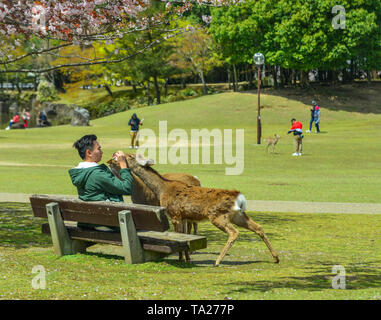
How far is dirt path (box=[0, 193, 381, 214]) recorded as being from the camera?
1583 centimetres

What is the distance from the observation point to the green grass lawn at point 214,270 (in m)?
7.07

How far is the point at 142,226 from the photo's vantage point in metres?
8.33

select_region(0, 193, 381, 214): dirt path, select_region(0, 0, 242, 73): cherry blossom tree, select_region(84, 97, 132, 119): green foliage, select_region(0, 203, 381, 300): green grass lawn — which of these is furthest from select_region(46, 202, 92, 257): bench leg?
select_region(84, 97, 132, 119): green foliage

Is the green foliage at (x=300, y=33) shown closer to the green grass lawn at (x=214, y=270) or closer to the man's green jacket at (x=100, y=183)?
the green grass lawn at (x=214, y=270)

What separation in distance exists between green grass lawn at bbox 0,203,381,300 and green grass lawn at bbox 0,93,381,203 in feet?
21.7

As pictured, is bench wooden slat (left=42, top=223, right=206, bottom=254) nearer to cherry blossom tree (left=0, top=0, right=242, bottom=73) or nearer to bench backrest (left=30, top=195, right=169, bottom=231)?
bench backrest (left=30, top=195, right=169, bottom=231)

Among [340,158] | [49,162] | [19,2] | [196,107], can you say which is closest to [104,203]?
[19,2]

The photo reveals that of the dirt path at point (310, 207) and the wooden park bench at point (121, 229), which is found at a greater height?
the wooden park bench at point (121, 229)

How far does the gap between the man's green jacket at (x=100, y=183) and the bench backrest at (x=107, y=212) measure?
0.18m

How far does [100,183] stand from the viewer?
866 centimetres

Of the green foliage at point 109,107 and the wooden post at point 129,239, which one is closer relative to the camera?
the wooden post at point 129,239

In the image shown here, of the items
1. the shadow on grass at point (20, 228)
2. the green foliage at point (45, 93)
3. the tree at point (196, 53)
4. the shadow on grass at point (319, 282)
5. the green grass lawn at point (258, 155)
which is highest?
the tree at point (196, 53)

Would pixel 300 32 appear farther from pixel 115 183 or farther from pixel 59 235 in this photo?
pixel 115 183

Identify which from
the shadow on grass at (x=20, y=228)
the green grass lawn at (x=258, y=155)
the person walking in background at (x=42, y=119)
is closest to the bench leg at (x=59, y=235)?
the shadow on grass at (x=20, y=228)
